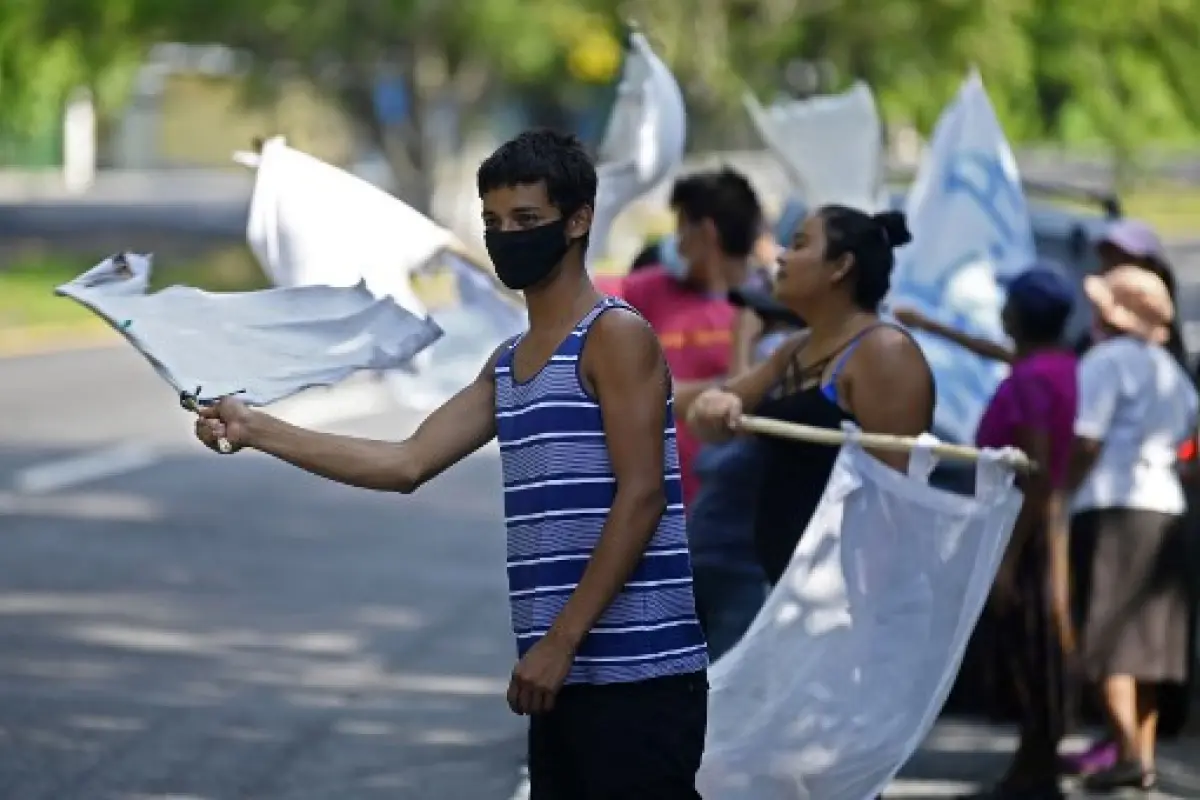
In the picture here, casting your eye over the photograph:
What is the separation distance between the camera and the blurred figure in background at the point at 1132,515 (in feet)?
26.5

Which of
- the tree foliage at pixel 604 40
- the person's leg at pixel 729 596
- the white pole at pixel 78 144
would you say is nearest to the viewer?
the person's leg at pixel 729 596

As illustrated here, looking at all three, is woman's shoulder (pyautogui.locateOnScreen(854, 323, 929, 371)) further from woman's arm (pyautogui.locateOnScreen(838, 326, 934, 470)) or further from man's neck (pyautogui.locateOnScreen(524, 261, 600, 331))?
man's neck (pyautogui.locateOnScreen(524, 261, 600, 331))

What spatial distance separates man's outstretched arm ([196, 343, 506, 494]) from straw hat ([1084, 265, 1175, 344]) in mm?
3539

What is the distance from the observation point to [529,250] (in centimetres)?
475

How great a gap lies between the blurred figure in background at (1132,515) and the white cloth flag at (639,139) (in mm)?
A: 1332

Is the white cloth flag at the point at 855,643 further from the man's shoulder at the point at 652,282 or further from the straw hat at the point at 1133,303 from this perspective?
the man's shoulder at the point at 652,282

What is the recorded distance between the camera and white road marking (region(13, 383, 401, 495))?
633 inches

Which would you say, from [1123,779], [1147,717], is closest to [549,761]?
[1123,779]

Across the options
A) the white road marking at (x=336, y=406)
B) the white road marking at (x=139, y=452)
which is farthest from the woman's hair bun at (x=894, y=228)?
the white road marking at (x=336, y=406)

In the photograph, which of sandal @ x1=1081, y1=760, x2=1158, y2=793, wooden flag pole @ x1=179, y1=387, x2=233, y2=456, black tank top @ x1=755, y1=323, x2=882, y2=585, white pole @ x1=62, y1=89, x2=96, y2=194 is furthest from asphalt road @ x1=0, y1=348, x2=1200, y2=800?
white pole @ x1=62, y1=89, x2=96, y2=194

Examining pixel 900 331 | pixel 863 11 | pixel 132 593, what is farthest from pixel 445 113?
pixel 900 331

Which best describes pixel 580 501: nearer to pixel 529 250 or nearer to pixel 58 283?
pixel 529 250

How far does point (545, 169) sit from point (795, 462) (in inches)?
→ 80.6

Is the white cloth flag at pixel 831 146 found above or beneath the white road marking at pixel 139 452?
above
